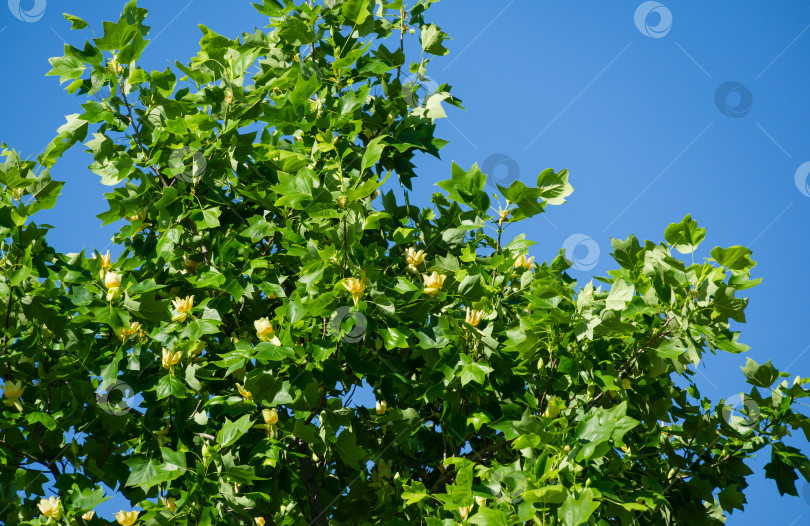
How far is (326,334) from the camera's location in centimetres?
339

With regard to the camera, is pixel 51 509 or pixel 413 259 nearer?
pixel 51 509

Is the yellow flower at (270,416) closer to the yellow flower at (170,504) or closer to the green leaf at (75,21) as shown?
the yellow flower at (170,504)

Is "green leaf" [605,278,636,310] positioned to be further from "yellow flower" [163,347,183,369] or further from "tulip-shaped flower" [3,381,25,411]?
"tulip-shaped flower" [3,381,25,411]

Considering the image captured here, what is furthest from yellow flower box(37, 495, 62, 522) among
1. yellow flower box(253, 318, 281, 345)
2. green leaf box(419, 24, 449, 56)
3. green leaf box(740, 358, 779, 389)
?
green leaf box(740, 358, 779, 389)

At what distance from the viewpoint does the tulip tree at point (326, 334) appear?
3.24 m

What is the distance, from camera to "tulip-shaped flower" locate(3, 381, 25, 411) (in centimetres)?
360

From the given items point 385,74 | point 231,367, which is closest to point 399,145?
point 385,74

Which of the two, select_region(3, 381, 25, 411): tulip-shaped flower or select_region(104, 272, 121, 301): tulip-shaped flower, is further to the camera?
select_region(3, 381, 25, 411): tulip-shaped flower

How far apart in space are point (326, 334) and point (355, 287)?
0.31 m

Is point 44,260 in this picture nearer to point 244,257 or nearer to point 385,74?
point 244,257

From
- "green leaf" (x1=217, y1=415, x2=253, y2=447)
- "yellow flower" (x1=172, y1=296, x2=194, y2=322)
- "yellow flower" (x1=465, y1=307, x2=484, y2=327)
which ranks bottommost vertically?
"green leaf" (x1=217, y1=415, x2=253, y2=447)

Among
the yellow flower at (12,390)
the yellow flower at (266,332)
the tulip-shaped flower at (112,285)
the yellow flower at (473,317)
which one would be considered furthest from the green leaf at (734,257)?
the yellow flower at (12,390)

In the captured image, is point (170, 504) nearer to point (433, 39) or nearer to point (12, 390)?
point (12, 390)

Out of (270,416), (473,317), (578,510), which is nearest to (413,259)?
(473,317)
